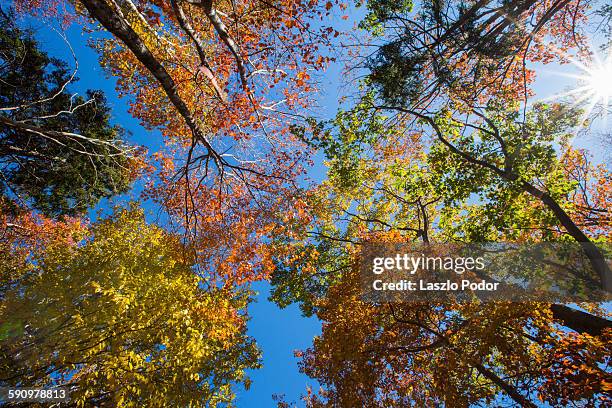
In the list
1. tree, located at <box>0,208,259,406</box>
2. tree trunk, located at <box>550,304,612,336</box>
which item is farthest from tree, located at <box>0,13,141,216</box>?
tree trunk, located at <box>550,304,612,336</box>

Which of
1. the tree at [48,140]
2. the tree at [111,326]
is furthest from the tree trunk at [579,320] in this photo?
the tree at [48,140]

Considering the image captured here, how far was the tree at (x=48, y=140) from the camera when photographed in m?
8.90

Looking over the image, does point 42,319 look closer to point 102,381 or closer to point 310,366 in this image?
point 102,381

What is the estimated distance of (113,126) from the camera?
436 inches

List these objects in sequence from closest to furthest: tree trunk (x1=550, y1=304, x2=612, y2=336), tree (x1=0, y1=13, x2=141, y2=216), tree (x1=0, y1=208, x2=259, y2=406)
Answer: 1. tree (x1=0, y1=208, x2=259, y2=406)
2. tree trunk (x1=550, y1=304, x2=612, y2=336)
3. tree (x1=0, y1=13, x2=141, y2=216)

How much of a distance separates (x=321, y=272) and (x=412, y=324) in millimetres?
5173

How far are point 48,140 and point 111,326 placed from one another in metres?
7.83

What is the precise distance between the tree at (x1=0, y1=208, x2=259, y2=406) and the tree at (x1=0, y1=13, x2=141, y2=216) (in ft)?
8.57

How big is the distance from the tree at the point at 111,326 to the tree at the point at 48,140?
2.61 metres

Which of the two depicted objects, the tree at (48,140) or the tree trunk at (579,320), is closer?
the tree trunk at (579,320)

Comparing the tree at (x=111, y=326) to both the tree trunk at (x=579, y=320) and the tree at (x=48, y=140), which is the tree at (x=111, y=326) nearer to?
the tree at (x=48, y=140)

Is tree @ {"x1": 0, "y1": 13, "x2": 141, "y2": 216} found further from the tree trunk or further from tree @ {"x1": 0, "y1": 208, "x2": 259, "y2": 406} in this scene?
the tree trunk

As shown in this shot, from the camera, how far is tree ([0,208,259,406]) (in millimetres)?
5691

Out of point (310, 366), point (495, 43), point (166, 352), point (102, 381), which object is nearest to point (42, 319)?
point (102, 381)
